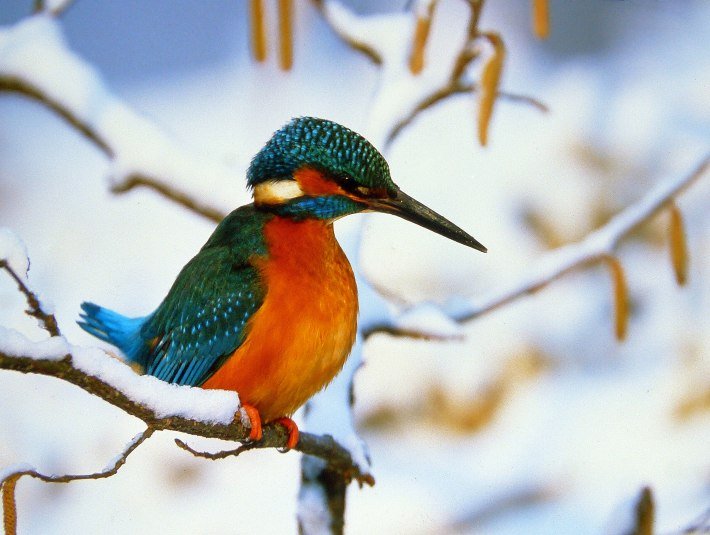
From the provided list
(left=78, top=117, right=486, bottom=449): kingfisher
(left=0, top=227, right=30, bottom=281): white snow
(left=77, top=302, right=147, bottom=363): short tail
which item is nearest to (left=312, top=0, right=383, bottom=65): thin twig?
(left=78, top=117, right=486, bottom=449): kingfisher

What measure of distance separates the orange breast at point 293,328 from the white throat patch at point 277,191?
2cm

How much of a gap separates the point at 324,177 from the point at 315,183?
0.01 meters

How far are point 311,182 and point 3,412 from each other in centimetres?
52

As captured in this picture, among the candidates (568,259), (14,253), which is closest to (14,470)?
(14,253)

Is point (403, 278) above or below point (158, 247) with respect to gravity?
Result: above

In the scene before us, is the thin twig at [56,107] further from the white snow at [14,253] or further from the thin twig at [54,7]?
the white snow at [14,253]

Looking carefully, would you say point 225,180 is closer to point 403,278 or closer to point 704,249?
point 403,278

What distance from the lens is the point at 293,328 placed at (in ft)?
2.76

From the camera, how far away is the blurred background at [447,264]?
1.09 metres

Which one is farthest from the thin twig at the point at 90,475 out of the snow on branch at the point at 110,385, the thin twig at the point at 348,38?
the thin twig at the point at 348,38

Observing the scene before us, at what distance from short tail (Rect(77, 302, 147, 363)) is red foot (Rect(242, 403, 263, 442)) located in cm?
16

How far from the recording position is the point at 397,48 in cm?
120

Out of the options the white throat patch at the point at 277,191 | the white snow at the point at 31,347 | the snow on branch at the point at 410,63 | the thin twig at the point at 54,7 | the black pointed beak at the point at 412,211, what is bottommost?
the white snow at the point at 31,347

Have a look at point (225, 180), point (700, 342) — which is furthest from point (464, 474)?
point (225, 180)
